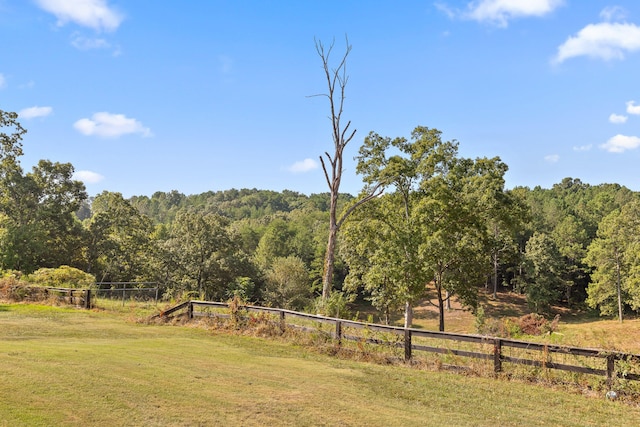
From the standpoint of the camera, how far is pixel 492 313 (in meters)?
64.5

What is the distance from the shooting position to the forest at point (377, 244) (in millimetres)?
26672

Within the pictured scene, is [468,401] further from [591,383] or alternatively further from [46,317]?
[46,317]

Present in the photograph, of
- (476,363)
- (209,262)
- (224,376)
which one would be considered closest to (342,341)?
(476,363)

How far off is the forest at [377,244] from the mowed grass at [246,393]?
6.59 m

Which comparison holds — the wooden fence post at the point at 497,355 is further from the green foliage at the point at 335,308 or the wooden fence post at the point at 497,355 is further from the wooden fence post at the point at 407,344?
the green foliage at the point at 335,308

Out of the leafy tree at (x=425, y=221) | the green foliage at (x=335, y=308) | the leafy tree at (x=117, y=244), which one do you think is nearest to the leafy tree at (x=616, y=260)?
the leafy tree at (x=425, y=221)

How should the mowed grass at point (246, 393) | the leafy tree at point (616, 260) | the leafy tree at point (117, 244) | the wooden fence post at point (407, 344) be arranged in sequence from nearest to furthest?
the mowed grass at point (246, 393) < the wooden fence post at point (407, 344) < the leafy tree at point (117, 244) < the leafy tree at point (616, 260)

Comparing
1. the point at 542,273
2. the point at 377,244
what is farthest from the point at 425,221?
the point at 542,273

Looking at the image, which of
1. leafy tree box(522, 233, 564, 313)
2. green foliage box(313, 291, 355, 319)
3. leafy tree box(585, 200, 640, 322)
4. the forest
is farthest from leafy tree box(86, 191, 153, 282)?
leafy tree box(585, 200, 640, 322)

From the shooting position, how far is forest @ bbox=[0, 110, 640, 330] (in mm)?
26672

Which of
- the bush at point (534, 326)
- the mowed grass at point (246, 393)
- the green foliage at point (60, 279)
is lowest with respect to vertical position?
the bush at point (534, 326)

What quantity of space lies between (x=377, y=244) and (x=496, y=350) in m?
17.9

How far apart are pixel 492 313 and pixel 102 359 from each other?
6401 cm

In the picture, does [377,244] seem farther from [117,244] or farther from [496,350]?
[117,244]
